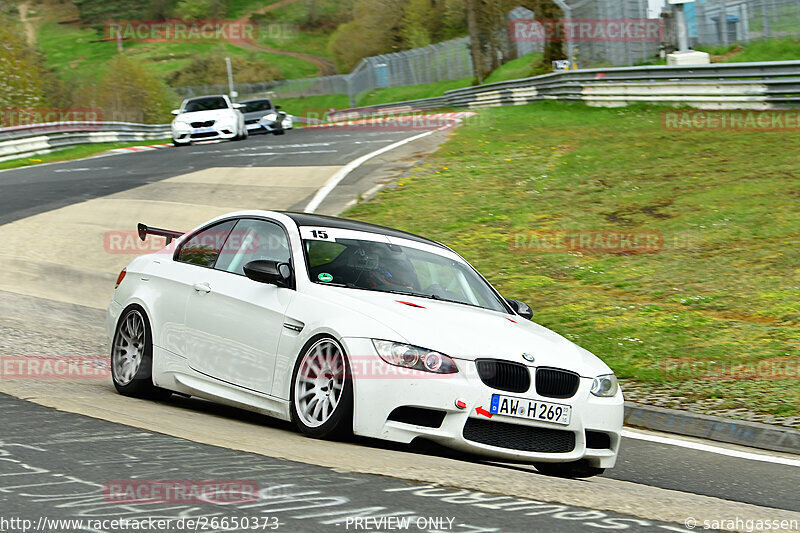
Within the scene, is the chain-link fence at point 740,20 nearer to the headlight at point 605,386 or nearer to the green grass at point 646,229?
the green grass at point 646,229

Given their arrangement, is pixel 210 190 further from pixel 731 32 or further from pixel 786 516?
pixel 731 32

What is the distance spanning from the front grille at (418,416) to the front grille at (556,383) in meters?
0.63

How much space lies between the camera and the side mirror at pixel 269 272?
22.9 feet

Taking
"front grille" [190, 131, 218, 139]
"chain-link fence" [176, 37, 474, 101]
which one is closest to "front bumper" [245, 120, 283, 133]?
"front grille" [190, 131, 218, 139]

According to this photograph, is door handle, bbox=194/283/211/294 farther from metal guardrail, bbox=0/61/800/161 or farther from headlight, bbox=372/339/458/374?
metal guardrail, bbox=0/61/800/161

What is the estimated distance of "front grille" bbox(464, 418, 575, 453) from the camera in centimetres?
612

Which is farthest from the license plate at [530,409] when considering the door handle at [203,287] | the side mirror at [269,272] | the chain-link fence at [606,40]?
the chain-link fence at [606,40]

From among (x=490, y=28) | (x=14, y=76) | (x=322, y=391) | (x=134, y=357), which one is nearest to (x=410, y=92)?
(x=490, y=28)

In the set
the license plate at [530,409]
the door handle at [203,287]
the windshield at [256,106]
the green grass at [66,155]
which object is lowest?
the license plate at [530,409]

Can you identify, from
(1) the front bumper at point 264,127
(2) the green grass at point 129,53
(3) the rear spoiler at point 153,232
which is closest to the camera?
(3) the rear spoiler at point 153,232

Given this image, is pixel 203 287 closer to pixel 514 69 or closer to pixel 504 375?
pixel 504 375

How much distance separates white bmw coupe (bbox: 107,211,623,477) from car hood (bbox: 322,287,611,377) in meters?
0.01

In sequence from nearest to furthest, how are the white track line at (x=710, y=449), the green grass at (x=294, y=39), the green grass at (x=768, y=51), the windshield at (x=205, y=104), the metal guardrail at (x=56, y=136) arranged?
the white track line at (x=710, y=449)
the metal guardrail at (x=56, y=136)
the green grass at (x=768, y=51)
the windshield at (x=205, y=104)
the green grass at (x=294, y=39)

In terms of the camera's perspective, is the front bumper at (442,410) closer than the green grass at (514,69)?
Yes
